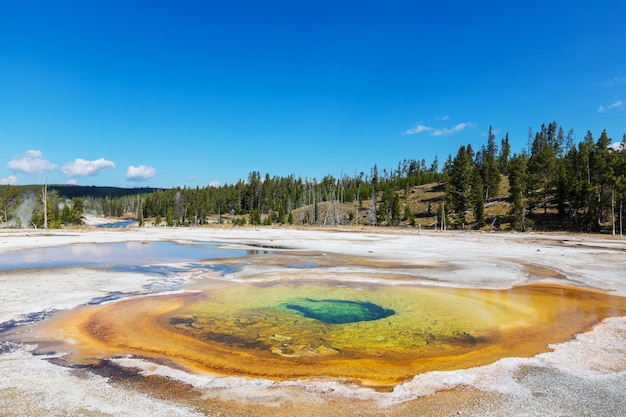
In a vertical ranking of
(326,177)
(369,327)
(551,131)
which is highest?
(551,131)

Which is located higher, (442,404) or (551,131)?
(551,131)

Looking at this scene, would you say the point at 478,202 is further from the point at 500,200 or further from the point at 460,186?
the point at 500,200

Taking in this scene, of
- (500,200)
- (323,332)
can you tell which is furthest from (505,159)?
(323,332)

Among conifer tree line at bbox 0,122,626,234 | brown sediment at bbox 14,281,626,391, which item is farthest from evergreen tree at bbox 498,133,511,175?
brown sediment at bbox 14,281,626,391

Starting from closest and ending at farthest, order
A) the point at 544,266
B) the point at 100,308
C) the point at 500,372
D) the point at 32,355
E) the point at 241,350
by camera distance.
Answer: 1. the point at 500,372
2. the point at 32,355
3. the point at 241,350
4. the point at 100,308
5. the point at 544,266

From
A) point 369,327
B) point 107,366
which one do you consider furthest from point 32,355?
point 369,327

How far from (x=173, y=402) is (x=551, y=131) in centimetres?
15700

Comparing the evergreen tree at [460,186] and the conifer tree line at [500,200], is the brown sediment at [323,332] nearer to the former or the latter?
the conifer tree line at [500,200]

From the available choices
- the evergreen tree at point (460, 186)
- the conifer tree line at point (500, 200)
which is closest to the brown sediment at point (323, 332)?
the conifer tree line at point (500, 200)

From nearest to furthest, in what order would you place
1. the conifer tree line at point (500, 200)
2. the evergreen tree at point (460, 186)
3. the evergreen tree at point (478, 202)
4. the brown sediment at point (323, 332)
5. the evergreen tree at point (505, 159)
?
the brown sediment at point (323, 332) < the conifer tree line at point (500, 200) < the evergreen tree at point (478, 202) < the evergreen tree at point (460, 186) < the evergreen tree at point (505, 159)

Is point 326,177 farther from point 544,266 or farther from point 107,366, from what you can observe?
point 107,366

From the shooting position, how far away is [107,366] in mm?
6641

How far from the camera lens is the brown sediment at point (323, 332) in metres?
7.00

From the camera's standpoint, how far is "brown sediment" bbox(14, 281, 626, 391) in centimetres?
700
